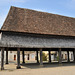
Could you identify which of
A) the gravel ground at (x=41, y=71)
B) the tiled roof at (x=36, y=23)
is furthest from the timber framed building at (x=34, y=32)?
the gravel ground at (x=41, y=71)

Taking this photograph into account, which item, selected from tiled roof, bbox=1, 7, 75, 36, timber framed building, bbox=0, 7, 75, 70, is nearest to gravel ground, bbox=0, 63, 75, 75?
timber framed building, bbox=0, 7, 75, 70

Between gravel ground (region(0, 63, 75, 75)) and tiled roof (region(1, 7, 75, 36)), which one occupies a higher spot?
tiled roof (region(1, 7, 75, 36))

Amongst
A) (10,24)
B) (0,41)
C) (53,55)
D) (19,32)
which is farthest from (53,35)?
(53,55)

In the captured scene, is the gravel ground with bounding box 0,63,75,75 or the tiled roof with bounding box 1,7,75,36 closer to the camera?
the gravel ground with bounding box 0,63,75,75

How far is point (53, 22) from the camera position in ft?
61.4

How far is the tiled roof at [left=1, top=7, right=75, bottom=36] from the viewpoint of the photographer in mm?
14772

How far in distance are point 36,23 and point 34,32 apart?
8.37 ft

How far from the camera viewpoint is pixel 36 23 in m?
16.9

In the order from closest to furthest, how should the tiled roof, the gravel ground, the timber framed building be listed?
the gravel ground, the timber framed building, the tiled roof

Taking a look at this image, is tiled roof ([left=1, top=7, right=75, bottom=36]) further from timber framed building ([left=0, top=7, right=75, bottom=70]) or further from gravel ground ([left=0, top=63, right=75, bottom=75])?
gravel ground ([left=0, top=63, right=75, bottom=75])

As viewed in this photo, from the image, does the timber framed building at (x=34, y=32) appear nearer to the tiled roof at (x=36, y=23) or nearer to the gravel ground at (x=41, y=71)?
the tiled roof at (x=36, y=23)

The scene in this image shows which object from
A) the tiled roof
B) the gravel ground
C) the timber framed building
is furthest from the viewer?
the tiled roof

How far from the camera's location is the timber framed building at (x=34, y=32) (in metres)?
13.6

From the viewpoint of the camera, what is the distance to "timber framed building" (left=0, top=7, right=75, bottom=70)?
44.7 ft
